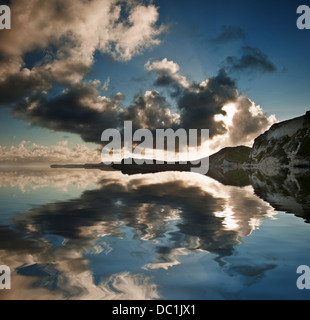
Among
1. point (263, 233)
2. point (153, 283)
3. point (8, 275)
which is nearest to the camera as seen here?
point (153, 283)

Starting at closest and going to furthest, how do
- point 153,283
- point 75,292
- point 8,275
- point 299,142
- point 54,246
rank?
point 75,292 < point 153,283 < point 8,275 < point 54,246 < point 299,142

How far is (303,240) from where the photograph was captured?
1247 centimetres

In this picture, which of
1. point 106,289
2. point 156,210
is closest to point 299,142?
point 156,210

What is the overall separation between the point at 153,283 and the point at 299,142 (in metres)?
215

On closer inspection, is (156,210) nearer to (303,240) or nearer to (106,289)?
(303,240)

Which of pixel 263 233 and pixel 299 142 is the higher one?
pixel 299 142

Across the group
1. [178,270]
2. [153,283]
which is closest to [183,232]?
[178,270]

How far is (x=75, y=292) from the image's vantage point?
7.11 meters

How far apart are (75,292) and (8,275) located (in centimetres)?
275

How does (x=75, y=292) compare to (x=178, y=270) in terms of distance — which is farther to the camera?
(x=178, y=270)
